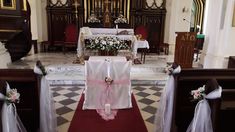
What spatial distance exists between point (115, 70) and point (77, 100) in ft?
3.51

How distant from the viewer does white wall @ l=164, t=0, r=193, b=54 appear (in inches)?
322

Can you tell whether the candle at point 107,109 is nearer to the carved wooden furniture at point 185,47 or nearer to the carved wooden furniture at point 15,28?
the carved wooden furniture at point 185,47

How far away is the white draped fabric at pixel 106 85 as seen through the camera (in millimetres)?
3615

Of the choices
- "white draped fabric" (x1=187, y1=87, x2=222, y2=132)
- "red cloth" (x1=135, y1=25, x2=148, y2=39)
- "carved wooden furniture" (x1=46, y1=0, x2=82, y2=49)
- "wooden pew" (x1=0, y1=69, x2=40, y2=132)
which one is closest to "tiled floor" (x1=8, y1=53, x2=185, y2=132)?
"wooden pew" (x1=0, y1=69, x2=40, y2=132)

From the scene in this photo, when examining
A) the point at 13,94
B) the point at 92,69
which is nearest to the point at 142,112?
the point at 92,69

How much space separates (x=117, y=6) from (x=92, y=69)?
17.8 ft

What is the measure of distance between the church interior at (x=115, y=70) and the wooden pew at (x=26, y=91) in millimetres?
11

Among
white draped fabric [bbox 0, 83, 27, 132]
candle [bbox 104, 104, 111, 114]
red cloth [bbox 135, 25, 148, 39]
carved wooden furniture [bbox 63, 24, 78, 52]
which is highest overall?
red cloth [bbox 135, 25, 148, 39]

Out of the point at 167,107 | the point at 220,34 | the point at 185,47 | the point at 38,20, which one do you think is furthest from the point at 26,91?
the point at 38,20

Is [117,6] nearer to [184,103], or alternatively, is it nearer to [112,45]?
[112,45]

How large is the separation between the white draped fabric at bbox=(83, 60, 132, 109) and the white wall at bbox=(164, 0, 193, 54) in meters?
5.34

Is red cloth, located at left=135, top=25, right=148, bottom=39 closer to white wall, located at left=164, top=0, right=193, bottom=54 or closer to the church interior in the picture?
the church interior

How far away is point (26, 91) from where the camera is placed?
2566 mm

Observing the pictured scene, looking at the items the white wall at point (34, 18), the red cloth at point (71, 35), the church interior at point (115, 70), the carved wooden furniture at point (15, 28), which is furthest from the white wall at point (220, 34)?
the white wall at point (34, 18)
